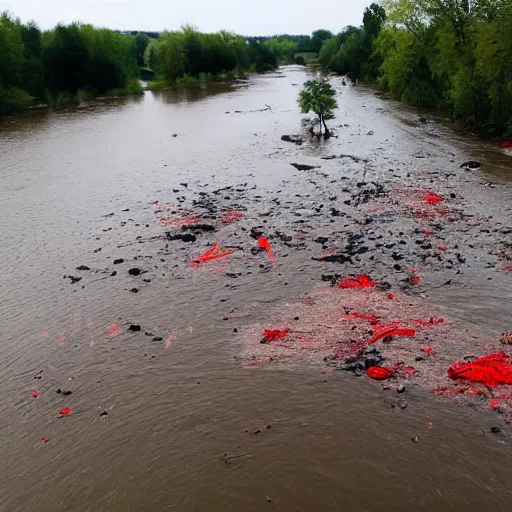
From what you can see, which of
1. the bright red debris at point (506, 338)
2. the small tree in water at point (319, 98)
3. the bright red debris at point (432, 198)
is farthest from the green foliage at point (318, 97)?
the bright red debris at point (506, 338)

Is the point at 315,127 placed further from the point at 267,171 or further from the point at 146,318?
the point at 146,318

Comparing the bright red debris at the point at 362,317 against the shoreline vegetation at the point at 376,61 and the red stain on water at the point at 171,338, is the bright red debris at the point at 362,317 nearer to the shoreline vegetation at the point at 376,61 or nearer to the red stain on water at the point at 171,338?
the red stain on water at the point at 171,338

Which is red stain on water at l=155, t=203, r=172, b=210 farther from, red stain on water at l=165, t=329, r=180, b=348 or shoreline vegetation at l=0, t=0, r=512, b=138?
shoreline vegetation at l=0, t=0, r=512, b=138

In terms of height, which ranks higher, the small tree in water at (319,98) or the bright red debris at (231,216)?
the small tree in water at (319,98)

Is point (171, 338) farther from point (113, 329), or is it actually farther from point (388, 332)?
point (388, 332)

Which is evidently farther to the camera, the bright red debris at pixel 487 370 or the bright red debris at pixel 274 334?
the bright red debris at pixel 274 334
